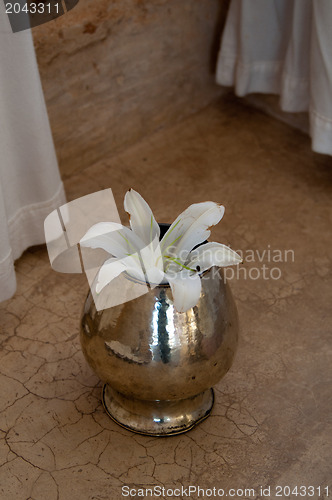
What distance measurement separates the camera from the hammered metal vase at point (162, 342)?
1.21 metres

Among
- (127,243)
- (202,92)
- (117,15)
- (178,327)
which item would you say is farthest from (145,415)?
(202,92)

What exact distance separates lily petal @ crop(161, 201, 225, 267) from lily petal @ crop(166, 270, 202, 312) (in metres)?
0.09

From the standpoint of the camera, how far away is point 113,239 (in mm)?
1241

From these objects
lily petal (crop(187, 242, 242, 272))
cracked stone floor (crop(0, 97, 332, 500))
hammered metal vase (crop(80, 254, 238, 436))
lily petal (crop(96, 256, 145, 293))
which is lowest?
cracked stone floor (crop(0, 97, 332, 500))

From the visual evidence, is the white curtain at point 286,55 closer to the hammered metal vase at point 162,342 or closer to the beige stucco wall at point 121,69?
the beige stucco wall at point 121,69

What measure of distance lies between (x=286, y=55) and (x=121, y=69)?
1.68 feet

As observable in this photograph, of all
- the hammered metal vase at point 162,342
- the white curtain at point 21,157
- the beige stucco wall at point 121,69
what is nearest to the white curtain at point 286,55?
the beige stucco wall at point 121,69

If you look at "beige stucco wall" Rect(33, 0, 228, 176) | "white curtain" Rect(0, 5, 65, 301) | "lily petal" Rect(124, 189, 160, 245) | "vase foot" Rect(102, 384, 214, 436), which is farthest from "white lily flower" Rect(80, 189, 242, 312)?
"beige stucco wall" Rect(33, 0, 228, 176)

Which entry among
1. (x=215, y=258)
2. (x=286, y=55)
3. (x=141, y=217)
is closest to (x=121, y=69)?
(x=286, y=55)

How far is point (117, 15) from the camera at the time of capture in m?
1.96

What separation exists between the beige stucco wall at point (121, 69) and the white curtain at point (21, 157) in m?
0.28

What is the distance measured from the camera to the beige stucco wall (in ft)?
6.22

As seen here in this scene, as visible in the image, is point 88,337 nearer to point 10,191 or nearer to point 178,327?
point 178,327

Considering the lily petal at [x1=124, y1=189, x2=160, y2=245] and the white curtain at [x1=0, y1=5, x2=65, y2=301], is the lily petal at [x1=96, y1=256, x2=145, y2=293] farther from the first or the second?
the white curtain at [x1=0, y1=5, x2=65, y2=301]
